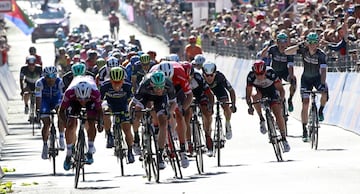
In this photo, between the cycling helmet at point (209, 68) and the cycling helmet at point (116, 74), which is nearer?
the cycling helmet at point (116, 74)

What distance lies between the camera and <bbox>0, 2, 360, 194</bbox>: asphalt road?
1706cm

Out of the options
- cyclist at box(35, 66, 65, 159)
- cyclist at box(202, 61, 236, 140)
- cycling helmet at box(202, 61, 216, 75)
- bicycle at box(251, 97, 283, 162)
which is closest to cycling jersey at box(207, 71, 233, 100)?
cyclist at box(202, 61, 236, 140)

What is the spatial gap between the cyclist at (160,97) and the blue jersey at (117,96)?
6.95 feet

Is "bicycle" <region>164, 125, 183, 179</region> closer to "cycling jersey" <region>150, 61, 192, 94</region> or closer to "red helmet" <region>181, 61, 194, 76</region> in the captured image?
"cycling jersey" <region>150, 61, 192, 94</region>

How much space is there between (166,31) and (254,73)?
1605 inches

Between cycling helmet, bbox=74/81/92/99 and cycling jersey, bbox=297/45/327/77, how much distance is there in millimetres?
6743

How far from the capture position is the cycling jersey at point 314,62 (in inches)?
993

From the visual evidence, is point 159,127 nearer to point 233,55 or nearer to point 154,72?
point 154,72

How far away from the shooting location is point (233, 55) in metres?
42.4

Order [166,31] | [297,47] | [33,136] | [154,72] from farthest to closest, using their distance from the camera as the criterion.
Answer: [166,31], [33,136], [297,47], [154,72]

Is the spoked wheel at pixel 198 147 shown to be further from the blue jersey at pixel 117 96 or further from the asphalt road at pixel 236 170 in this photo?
the blue jersey at pixel 117 96

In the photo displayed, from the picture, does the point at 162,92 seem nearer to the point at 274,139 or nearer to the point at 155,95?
the point at 155,95

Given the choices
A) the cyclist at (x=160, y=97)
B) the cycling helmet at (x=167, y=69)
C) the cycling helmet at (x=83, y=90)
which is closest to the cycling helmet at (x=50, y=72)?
the cycling helmet at (x=83, y=90)

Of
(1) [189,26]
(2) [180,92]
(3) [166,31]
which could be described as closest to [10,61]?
(3) [166,31]
